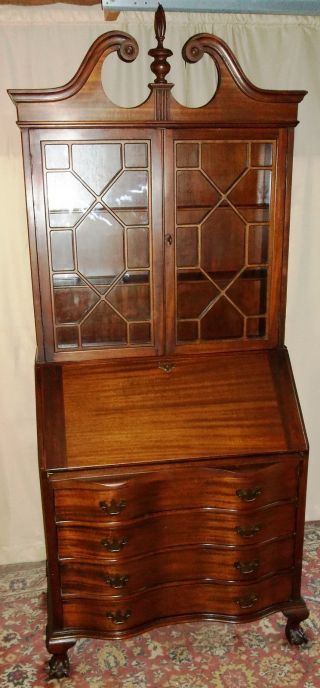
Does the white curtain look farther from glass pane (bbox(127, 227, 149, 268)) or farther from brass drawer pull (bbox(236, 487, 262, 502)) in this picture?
brass drawer pull (bbox(236, 487, 262, 502))

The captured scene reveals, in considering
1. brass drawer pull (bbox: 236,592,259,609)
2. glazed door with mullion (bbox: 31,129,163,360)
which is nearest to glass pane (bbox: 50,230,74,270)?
glazed door with mullion (bbox: 31,129,163,360)

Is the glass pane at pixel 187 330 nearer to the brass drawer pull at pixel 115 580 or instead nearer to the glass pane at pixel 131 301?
the glass pane at pixel 131 301

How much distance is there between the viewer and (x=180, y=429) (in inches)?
72.4

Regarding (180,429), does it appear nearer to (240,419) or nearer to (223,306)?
(240,419)

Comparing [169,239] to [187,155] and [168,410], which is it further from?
[168,410]

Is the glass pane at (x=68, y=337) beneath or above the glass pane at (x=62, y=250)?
beneath

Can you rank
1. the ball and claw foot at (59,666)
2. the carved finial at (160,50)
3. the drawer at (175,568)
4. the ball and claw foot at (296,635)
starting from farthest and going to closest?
the ball and claw foot at (296,635) < the ball and claw foot at (59,666) < the drawer at (175,568) < the carved finial at (160,50)

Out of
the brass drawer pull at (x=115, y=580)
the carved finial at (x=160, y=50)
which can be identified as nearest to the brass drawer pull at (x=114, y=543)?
the brass drawer pull at (x=115, y=580)

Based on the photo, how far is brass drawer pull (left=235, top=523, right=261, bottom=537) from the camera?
1863 millimetres

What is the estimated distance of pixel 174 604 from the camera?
1948 millimetres

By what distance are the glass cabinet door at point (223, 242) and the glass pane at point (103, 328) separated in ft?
0.66

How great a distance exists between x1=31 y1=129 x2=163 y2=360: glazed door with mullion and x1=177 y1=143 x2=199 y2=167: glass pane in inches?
5.0

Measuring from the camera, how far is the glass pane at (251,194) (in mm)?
1956

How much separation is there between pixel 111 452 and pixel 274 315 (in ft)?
2.56
